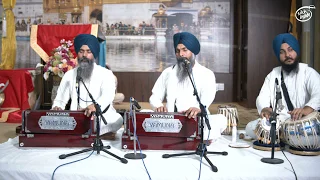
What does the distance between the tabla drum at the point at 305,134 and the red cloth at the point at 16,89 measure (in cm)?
467

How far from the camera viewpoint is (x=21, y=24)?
9562 mm

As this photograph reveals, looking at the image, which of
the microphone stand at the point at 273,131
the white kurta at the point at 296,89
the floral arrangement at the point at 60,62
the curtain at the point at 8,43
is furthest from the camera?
the curtain at the point at 8,43

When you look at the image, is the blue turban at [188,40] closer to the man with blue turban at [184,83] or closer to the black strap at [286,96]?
the man with blue turban at [184,83]

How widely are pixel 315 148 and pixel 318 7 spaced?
3.78m

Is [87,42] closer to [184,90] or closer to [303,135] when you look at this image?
[184,90]

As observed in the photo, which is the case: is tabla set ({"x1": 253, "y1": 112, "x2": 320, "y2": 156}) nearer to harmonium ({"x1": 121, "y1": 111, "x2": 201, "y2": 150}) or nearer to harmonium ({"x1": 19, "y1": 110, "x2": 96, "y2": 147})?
harmonium ({"x1": 121, "y1": 111, "x2": 201, "y2": 150})

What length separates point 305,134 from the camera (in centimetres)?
322

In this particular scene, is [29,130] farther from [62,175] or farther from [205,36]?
[205,36]

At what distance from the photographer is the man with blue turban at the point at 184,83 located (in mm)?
3912

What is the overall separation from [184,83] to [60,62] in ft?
9.02

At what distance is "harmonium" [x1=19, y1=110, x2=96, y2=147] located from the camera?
11.6 feet

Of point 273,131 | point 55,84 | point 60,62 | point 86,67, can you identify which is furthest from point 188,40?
point 55,84

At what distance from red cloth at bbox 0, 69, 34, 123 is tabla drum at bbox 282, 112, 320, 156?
4.67 metres

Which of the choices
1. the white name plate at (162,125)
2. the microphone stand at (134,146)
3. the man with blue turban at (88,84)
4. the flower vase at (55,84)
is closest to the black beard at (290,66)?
the white name plate at (162,125)
